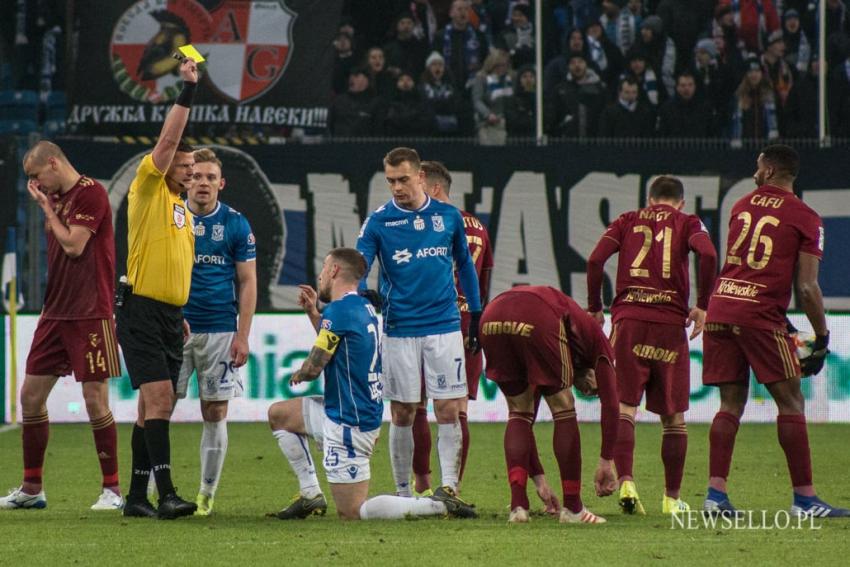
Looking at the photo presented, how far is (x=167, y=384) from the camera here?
779cm

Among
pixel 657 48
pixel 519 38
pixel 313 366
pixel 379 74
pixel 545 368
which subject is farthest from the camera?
pixel 519 38

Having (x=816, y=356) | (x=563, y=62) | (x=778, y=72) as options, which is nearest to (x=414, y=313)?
(x=816, y=356)

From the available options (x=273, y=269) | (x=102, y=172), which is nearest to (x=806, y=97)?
(x=273, y=269)

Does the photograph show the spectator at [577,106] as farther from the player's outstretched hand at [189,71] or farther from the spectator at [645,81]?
the player's outstretched hand at [189,71]

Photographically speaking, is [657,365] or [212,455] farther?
[657,365]

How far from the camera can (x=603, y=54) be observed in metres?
17.6

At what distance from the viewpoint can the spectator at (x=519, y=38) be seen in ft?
57.7

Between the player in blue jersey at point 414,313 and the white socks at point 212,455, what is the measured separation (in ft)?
3.32

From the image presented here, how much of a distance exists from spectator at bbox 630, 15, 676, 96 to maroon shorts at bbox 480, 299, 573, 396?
10485 millimetres

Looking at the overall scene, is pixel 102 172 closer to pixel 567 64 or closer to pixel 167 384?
pixel 567 64

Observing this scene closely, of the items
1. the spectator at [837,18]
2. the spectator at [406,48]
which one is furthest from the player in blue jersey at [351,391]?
the spectator at [837,18]

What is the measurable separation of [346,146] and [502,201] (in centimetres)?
194

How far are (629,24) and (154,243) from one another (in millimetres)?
11196

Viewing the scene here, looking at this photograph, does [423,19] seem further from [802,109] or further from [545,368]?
[545,368]
